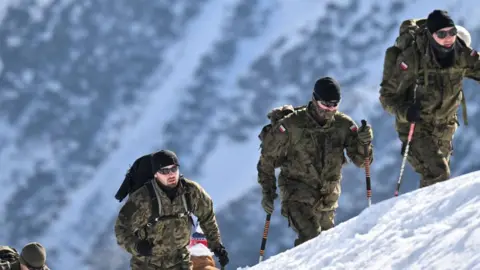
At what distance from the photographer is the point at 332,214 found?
10945mm

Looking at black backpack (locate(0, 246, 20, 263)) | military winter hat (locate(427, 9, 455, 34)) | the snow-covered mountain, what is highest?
the snow-covered mountain

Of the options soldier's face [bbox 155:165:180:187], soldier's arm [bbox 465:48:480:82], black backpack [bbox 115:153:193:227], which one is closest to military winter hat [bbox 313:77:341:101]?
soldier's arm [bbox 465:48:480:82]

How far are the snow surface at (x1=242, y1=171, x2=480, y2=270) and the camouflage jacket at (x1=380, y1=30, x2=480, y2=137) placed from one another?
2130 mm

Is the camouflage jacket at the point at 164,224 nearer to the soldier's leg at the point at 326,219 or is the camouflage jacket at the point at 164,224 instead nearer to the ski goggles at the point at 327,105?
the soldier's leg at the point at 326,219

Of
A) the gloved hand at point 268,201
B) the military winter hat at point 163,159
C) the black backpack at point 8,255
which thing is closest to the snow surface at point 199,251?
the gloved hand at point 268,201

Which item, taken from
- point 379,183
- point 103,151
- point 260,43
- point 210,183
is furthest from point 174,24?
point 379,183

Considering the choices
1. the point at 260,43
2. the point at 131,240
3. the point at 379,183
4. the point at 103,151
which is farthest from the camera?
the point at 260,43

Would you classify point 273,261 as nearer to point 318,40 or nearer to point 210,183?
point 210,183

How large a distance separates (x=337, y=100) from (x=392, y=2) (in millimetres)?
174334

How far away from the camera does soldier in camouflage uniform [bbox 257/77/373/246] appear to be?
10.5 m

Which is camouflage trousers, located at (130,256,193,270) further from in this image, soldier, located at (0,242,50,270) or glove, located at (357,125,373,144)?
glove, located at (357,125,373,144)

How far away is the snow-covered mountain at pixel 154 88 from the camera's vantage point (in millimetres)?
152750

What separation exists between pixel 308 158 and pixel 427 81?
1.55 m

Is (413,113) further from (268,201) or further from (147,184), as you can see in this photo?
(147,184)
